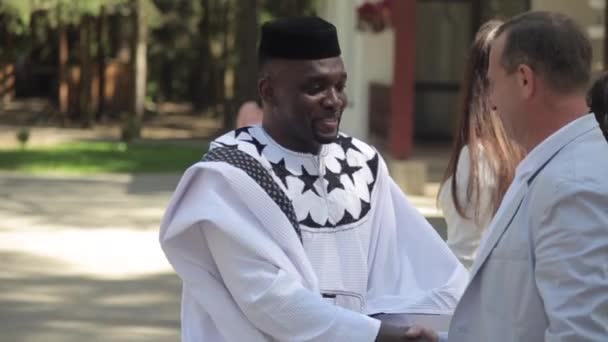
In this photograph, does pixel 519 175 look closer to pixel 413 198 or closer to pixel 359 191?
pixel 359 191

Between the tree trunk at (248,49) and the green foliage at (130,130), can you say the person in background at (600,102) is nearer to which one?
the tree trunk at (248,49)

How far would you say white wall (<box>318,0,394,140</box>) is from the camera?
18750mm

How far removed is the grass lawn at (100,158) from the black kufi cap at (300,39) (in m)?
14.7

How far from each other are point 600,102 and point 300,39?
0.93 metres

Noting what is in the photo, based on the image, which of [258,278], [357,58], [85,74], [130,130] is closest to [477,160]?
[258,278]

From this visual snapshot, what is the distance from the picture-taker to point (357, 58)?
19.1 m

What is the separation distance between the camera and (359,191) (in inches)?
142

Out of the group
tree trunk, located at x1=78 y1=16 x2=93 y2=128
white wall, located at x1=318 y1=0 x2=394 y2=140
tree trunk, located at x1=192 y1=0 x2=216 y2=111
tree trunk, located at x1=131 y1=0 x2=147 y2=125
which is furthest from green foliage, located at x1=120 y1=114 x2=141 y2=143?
tree trunk, located at x1=192 y1=0 x2=216 y2=111

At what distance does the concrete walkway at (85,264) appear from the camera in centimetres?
852

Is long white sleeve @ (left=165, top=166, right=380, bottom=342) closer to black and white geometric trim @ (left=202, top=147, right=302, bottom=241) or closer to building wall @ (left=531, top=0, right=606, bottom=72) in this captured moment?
black and white geometric trim @ (left=202, top=147, right=302, bottom=241)

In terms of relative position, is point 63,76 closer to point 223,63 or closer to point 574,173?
point 223,63

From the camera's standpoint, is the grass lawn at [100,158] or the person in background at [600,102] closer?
the person in background at [600,102]

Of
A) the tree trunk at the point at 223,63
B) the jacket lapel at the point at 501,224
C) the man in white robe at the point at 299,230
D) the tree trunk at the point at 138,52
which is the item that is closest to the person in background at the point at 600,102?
the jacket lapel at the point at 501,224

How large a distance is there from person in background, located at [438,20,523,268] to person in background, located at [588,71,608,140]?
1.77 metres
